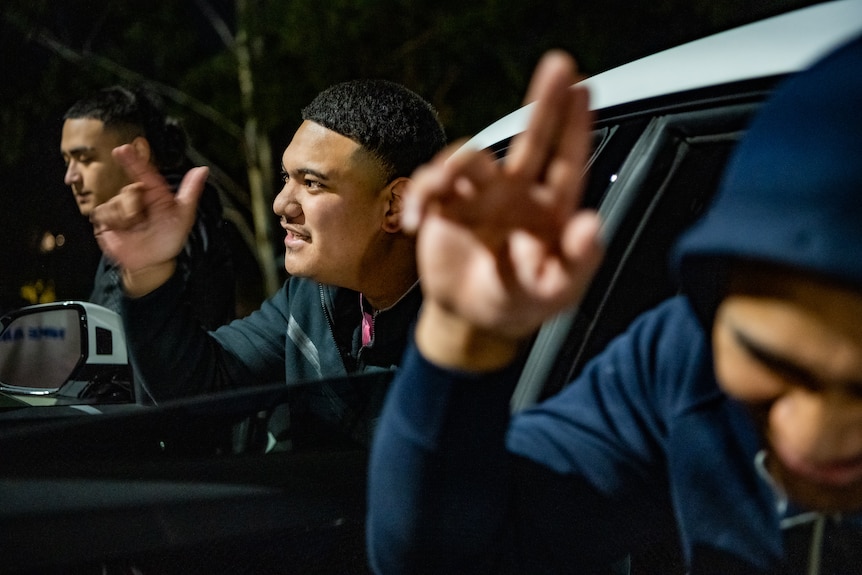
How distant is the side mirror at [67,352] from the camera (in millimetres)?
2340

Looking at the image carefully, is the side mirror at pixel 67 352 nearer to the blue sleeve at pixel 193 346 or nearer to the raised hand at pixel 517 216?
the blue sleeve at pixel 193 346

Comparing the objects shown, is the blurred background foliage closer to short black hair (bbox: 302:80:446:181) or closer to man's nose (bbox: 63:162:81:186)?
man's nose (bbox: 63:162:81:186)

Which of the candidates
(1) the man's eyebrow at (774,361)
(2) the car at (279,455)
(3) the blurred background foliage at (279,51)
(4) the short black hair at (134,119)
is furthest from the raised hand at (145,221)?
(3) the blurred background foliage at (279,51)

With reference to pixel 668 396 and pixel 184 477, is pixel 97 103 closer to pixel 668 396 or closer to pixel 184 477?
pixel 184 477

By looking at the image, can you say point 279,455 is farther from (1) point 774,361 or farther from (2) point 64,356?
(2) point 64,356

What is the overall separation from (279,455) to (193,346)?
0.49 m

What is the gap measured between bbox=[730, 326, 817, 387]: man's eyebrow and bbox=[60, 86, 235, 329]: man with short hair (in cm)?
167

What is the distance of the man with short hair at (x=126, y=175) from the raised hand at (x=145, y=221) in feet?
1.96

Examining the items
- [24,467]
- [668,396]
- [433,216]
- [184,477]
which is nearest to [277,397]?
[184,477]

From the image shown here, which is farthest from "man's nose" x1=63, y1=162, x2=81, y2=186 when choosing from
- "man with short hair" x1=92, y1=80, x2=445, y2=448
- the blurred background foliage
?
the blurred background foliage

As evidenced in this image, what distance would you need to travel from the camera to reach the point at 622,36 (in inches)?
342

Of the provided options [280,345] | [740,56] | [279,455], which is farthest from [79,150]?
[740,56]

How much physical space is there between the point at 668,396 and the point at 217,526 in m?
0.76

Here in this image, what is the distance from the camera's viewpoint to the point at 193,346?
193cm
